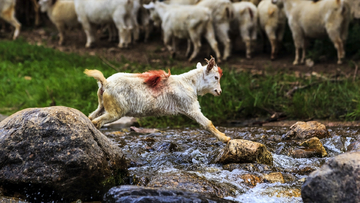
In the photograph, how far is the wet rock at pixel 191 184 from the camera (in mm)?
3629

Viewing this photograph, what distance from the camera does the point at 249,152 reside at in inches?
170

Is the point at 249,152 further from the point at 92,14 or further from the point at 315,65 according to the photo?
the point at 92,14

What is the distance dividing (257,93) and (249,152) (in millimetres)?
3501

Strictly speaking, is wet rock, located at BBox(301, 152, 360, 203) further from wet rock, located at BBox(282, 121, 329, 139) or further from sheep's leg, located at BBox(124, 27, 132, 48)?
sheep's leg, located at BBox(124, 27, 132, 48)

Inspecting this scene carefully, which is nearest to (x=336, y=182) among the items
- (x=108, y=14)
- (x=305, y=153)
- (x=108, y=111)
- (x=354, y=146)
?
(x=305, y=153)

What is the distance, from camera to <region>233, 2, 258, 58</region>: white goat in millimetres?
10945

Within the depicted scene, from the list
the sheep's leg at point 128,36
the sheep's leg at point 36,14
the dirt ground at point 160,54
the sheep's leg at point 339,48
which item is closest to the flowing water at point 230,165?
the dirt ground at point 160,54

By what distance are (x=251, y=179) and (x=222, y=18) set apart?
7636mm

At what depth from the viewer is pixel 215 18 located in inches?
432

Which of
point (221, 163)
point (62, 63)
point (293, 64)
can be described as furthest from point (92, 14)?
point (221, 163)

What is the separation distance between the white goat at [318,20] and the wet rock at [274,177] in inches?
247

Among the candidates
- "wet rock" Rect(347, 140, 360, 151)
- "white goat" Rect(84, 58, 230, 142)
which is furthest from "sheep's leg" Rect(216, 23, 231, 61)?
"wet rock" Rect(347, 140, 360, 151)

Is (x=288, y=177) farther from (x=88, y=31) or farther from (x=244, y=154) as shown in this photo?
(x=88, y=31)

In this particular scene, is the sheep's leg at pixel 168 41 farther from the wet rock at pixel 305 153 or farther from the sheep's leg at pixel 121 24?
the wet rock at pixel 305 153
